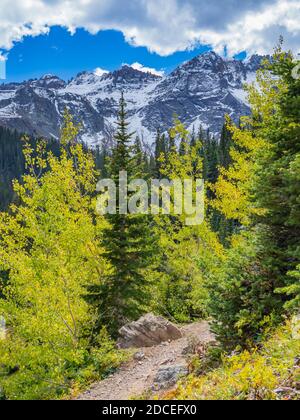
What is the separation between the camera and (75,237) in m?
13.9

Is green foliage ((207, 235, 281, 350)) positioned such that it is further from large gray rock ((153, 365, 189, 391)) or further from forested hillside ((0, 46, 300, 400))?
large gray rock ((153, 365, 189, 391))

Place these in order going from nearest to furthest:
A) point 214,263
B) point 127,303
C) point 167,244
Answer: point 214,263
point 127,303
point 167,244

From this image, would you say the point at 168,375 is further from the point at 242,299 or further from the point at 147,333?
the point at 147,333

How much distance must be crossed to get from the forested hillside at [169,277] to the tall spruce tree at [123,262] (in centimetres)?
5

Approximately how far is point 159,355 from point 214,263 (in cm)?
416

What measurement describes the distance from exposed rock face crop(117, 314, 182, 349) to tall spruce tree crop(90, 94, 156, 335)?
1.60m

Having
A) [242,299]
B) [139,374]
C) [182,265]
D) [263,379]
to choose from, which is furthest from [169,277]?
[263,379]

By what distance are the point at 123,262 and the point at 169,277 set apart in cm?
467

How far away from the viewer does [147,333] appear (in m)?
12.7

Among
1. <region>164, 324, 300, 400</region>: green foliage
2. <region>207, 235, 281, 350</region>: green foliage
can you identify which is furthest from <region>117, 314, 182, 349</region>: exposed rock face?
<region>164, 324, 300, 400</region>: green foliage

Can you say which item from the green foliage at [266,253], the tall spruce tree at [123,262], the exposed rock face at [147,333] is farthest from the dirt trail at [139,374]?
the tall spruce tree at [123,262]

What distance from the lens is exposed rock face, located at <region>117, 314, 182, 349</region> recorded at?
12.6 metres
